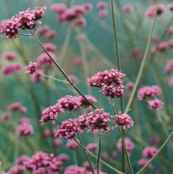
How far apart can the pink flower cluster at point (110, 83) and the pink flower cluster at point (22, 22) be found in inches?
9.9

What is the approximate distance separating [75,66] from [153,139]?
1.23 meters

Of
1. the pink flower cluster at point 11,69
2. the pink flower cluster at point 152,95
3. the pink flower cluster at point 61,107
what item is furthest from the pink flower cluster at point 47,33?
the pink flower cluster at point 61,107

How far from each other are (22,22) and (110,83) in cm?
32

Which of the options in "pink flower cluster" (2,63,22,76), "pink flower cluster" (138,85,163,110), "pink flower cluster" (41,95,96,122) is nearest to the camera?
"pink flower cluster" (41,95,96,122)

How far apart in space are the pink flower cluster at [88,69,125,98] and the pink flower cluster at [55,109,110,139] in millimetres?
62

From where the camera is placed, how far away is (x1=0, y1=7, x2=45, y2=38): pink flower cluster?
5.75ft

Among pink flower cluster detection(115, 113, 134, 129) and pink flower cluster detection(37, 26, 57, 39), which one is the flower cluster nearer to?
pink flower cluster detection(115, 113, 134, 129)

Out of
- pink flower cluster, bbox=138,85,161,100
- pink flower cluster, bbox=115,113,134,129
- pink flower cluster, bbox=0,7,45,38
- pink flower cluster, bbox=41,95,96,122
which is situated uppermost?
pink flower cluster, bbox=0,7,45,38

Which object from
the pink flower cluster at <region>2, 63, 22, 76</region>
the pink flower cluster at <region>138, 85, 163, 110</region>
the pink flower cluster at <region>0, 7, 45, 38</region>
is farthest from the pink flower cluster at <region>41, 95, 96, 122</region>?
the pink flower cluster at <region>2, 63, 22, 76</region>

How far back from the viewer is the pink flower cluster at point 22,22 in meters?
1.75

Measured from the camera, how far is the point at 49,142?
3580mm

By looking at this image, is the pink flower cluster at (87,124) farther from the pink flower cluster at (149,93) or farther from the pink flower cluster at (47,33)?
the pink flower cluster at (47,33)

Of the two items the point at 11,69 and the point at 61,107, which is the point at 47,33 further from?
the point at 61,107

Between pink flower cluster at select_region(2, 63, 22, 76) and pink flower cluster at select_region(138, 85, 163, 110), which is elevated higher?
pink flower cluster at select_region(2, 63, 22, 76)
